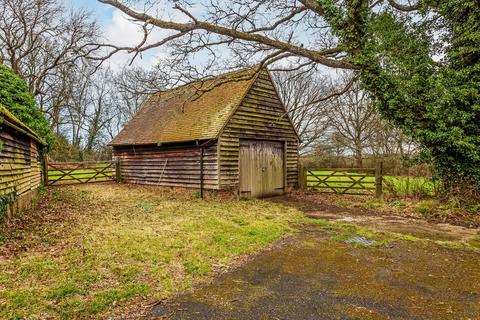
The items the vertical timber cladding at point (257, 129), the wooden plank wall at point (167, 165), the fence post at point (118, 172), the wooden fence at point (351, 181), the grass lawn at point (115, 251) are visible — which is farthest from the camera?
the fence post at point (118, 172)

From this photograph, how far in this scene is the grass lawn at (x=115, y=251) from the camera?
361 cm

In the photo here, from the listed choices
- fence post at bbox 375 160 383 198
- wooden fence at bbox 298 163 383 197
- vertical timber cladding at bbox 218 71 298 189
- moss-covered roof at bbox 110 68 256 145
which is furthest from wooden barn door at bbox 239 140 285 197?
fence post at bbox 375 160 383 198

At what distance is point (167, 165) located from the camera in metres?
14.4

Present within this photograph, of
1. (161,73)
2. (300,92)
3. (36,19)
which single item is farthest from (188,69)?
(300,92)

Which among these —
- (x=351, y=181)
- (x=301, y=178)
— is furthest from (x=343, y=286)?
(x=301, y=178)

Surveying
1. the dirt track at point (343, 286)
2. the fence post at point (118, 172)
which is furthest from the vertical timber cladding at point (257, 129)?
the fence post at point (118, 172)

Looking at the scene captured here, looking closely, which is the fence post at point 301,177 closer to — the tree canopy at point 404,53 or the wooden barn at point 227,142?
the wooden barn at point 227,142

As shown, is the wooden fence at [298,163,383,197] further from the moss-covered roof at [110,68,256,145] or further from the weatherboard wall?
the weatherboard wall

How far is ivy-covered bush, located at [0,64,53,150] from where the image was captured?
11.3 metres

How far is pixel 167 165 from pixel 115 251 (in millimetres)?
9266

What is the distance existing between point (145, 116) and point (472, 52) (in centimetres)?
1556

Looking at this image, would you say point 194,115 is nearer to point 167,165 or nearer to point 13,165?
point 167,165

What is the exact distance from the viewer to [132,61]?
9781 mm

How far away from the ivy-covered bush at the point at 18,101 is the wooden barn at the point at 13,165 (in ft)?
9.51
